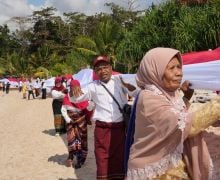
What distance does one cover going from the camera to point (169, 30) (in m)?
25.2

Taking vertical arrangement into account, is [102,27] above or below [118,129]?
above

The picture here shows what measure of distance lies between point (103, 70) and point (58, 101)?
7.18m

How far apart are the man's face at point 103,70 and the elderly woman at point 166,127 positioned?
2.07 metres

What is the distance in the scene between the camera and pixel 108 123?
15.4ft

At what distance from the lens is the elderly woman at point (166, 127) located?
2434mm

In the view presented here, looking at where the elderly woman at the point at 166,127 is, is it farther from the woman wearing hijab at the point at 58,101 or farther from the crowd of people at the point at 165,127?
the woman wearing hijab at the point at 58,101

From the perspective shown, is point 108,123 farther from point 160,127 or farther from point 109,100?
point 160,127

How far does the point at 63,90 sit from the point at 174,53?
8999mm

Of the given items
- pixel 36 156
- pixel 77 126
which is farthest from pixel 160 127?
pixel 36 156

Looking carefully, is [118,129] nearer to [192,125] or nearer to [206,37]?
[192,125]

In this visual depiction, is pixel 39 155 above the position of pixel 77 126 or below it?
below

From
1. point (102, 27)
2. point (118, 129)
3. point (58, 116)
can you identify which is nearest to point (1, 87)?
point (102, 27)

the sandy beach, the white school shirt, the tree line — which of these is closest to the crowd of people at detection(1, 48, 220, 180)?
the white school shirt

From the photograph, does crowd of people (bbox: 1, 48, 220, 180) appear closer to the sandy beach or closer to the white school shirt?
the white school shirt
